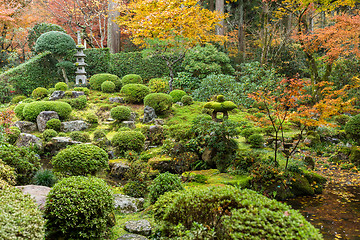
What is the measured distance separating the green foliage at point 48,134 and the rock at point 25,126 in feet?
4.49

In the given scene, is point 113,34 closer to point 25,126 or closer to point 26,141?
point 25,126

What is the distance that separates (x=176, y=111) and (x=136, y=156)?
176 inches

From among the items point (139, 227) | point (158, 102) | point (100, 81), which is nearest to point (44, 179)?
point (139, 227)

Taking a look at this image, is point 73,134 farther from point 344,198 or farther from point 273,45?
point 273,45

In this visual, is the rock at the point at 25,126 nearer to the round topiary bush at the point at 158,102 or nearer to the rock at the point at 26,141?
the rock at the point at 26,141

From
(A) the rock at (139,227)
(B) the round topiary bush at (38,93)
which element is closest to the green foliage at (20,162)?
(A) the rock at (139,227)

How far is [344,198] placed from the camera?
5828mm

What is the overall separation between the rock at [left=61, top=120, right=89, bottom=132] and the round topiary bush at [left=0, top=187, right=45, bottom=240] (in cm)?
771

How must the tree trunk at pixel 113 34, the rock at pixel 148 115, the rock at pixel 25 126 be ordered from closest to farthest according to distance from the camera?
1. the rock at pixel 25 126
2. the rock at pixel 148 115
3. the tree trunk at pixel 113 34

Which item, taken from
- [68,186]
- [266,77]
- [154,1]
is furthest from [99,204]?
[266,77]

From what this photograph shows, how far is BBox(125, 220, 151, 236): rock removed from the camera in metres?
3.89

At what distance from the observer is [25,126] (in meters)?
10.3

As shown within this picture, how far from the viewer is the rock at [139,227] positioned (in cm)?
389

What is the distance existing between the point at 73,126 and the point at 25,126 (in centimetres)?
179
